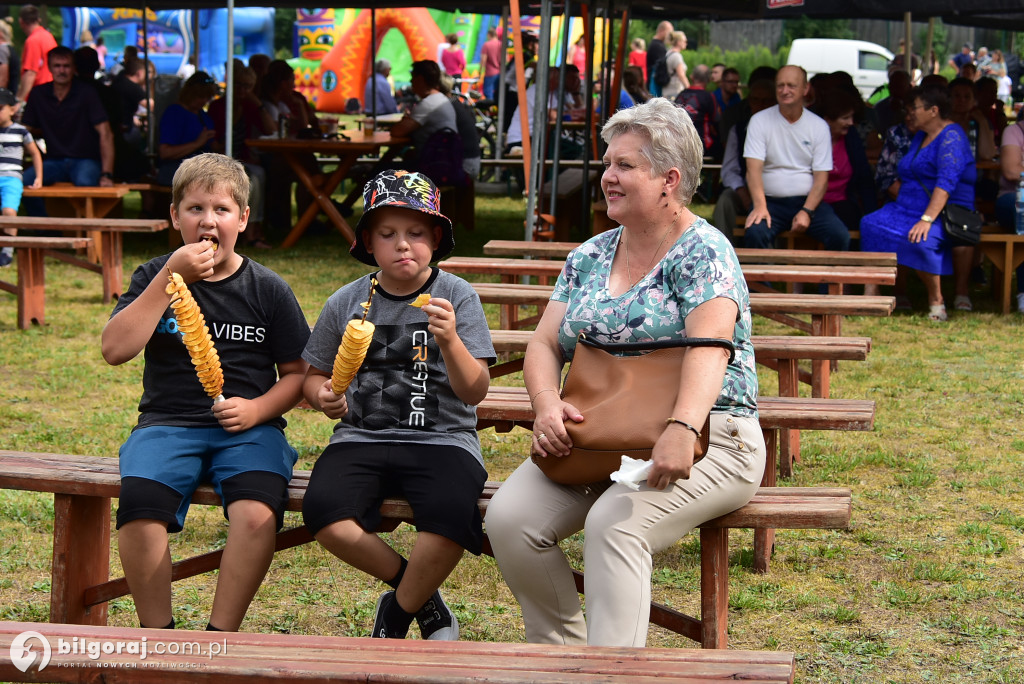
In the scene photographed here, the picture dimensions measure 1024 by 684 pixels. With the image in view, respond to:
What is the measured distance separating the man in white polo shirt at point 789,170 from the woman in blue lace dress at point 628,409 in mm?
4679

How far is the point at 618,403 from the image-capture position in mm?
2596

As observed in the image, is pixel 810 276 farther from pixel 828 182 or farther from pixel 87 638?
pixel 87 638

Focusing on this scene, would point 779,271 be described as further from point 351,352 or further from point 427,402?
point 351,352

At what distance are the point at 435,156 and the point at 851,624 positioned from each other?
7.58 m

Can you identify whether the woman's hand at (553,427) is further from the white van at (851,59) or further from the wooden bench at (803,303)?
the white van at (851,59)

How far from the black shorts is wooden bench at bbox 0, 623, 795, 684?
574mm

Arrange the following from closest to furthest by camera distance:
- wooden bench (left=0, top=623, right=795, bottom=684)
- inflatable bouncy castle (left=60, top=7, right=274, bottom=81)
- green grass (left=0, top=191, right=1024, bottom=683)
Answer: wooden bench (left=0, top=623, right=795, bottom=684), green grass (left=0, top=191, right=1024, bottom=683), inflatable bouncy castle (left=60, top=7, right=274, bottom=81)

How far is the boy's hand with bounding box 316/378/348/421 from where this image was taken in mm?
2814

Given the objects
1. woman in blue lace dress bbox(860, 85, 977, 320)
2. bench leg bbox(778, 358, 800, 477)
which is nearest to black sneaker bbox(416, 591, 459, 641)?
bench leg bbox(778, 358, 800, 477)

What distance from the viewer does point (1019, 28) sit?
13.7m
